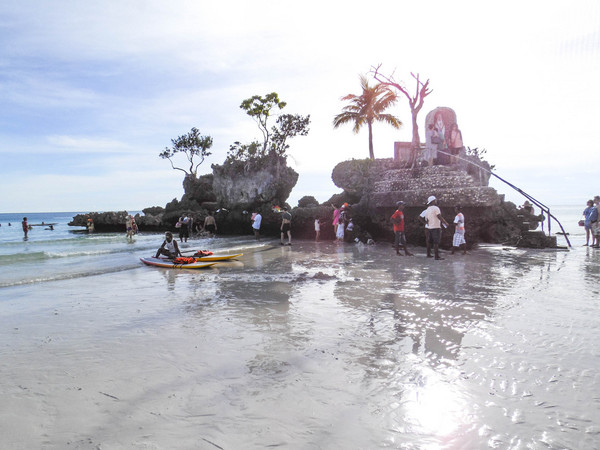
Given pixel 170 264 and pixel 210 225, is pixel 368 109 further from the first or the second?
pixel 170 264

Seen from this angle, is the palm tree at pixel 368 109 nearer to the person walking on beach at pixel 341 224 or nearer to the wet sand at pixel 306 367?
the person walking on beach at pixel 341 224

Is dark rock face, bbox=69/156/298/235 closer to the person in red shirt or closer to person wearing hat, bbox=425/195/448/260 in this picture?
the person in red shirt

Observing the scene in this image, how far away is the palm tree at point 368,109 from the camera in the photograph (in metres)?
31.3

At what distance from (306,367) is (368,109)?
30.6m

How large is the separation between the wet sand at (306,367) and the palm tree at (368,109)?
1028 inches

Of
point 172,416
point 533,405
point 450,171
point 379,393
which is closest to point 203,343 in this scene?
point 172,416

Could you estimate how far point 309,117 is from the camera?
3497 centimetres

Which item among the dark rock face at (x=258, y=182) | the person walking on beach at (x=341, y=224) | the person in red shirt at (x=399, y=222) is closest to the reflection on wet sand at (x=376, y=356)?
the person in red shirt at (x=399, y=222)

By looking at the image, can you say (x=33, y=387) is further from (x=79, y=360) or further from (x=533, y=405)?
(x=533, y=405)

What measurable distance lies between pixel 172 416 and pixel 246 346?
160 cm

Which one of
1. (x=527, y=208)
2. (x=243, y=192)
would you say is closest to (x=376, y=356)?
(x=527, y=208)

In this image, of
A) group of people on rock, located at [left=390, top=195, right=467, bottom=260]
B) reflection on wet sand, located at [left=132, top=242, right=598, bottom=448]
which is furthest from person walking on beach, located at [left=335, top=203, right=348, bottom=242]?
reflection on wet sand, located at [left=132, top=242, right=598, bottom=448]

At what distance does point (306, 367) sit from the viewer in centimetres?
387

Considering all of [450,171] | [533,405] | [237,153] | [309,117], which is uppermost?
[309,117]
